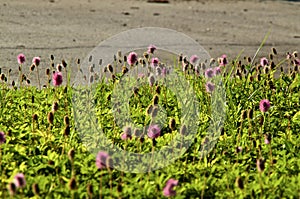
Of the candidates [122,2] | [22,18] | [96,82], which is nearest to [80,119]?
[96,82]

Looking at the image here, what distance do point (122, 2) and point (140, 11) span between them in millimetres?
925

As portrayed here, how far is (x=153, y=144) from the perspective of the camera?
13.3 feet

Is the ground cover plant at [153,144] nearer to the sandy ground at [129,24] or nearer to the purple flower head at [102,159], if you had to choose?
the purple flower head at [102,159]

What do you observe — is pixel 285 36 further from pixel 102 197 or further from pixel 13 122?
pixel 102 197

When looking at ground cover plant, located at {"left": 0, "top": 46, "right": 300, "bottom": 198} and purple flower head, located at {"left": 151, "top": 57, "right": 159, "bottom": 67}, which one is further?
purple flower head, located at {"left": 151, "top": 57, "right": 159, "bottom": 67}

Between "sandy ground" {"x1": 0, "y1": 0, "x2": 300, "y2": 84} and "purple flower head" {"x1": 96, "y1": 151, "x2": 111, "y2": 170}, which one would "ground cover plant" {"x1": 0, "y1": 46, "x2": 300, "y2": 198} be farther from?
"sandy ground" {"x1": 0, "y1": 0, "x2": 300, "y2": 84}

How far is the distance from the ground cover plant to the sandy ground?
2063 mm

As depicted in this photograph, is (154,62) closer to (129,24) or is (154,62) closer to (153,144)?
(153,144)

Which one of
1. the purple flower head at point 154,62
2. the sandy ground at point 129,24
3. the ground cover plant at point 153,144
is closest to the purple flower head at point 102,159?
the ground cover plant at point 153,144

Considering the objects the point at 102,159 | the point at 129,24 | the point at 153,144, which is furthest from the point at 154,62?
the point at 129,24

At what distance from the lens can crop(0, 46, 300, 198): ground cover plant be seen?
12.9 feet

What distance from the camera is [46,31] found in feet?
31.3

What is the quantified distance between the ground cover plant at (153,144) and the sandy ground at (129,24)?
6.77ft

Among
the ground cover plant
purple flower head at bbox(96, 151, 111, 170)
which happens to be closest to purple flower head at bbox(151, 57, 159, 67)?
the ground cover plant
